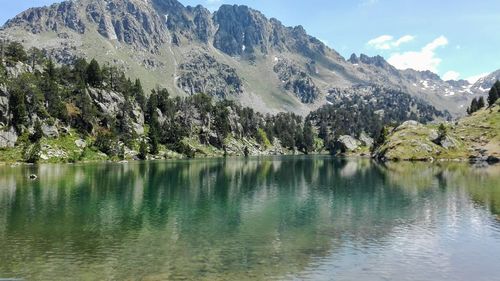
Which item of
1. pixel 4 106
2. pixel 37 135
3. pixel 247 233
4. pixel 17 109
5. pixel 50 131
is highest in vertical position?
pixel 4 106

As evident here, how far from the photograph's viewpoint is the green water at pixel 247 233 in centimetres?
3769

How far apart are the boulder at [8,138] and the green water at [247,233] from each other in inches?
3368

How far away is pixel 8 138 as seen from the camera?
17338 centimetres

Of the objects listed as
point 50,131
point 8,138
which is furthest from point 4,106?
point 50,131

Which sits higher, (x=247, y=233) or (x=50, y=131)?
(x=50, y=131)

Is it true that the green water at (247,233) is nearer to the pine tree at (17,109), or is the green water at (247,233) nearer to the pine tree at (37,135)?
the pine tree at (37,135)

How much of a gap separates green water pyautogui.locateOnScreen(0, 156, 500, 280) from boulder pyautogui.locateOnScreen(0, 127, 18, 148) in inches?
3368

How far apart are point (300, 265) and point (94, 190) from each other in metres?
64.4

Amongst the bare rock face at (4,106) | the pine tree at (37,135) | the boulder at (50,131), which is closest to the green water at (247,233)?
the pine tree at (37,135)

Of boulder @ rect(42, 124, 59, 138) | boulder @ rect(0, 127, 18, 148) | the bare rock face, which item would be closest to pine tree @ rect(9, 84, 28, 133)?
the bare rock face

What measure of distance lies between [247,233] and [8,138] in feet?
505

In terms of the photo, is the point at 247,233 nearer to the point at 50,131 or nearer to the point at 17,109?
the point at 17,109

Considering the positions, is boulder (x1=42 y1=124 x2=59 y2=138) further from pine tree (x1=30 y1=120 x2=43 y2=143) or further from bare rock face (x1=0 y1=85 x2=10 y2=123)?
bare rock face (x1=0 y1=85 x2=10 y2=123)

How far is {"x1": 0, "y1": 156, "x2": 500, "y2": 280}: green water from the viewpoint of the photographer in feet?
124
